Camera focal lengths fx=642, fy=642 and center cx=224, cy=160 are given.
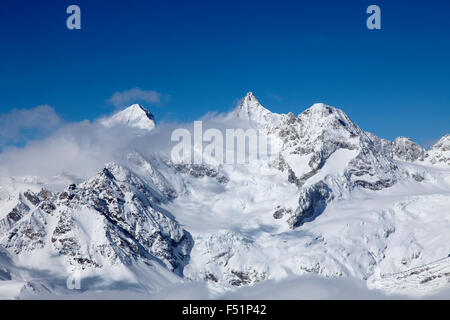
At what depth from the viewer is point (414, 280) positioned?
653 ft
